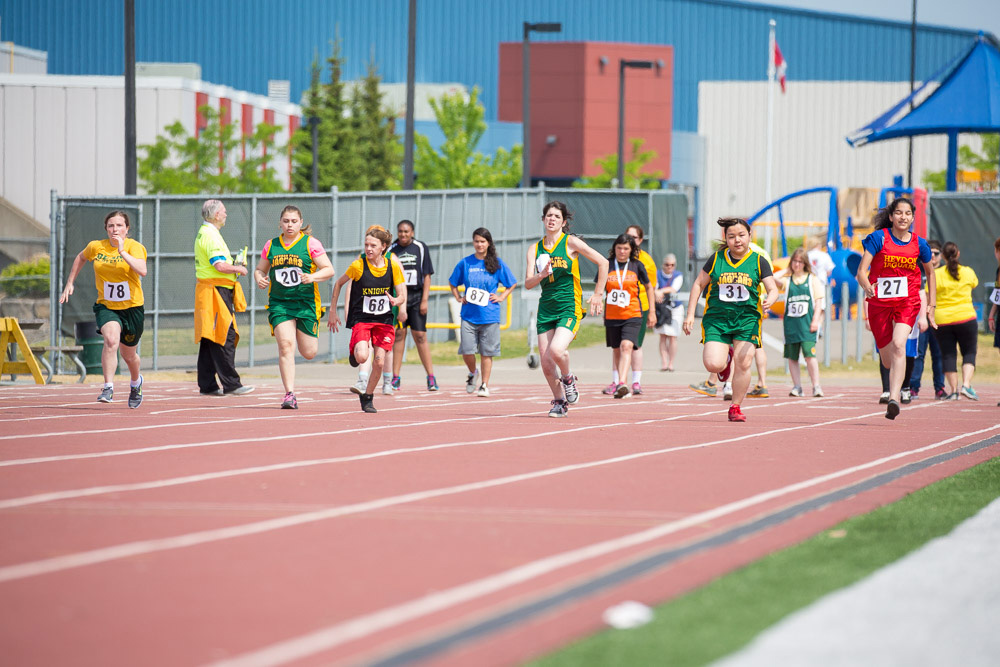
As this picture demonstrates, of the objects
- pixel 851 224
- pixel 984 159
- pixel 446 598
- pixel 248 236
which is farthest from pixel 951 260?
pixel 984 159

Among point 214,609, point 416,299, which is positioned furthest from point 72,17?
point 214,609

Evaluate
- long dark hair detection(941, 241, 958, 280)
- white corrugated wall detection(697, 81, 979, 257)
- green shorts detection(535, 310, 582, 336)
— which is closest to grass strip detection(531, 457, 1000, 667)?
green shorts detection(535, 310, 582, 336)

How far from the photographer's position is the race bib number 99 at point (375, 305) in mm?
13164

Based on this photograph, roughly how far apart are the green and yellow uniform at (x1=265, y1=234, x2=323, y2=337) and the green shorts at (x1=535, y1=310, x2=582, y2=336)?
2152 millimetres

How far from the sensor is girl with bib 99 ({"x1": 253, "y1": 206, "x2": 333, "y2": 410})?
13.0 metres

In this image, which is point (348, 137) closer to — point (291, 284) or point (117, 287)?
point (117, 287)

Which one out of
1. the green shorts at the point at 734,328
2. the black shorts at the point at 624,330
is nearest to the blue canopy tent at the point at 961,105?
the black shorts at the point at 624,330

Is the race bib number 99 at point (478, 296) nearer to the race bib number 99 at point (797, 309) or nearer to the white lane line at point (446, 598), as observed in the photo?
the race bib number 99 at point (797, 309)

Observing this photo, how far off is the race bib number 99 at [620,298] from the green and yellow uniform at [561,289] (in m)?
3.10

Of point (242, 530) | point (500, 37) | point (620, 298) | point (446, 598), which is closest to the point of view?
point (446, 598)

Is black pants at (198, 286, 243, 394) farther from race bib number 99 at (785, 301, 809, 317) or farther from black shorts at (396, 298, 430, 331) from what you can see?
race bib number 99 at (785, 301, 809, 317)

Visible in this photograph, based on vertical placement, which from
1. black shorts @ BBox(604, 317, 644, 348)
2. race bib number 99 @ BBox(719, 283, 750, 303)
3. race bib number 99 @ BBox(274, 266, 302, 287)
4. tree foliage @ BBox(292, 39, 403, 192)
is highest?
tree foliage @ BBox(292, 39, 403, 192)

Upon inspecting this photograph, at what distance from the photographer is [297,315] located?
13078mm

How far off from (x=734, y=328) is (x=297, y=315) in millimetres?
4174
